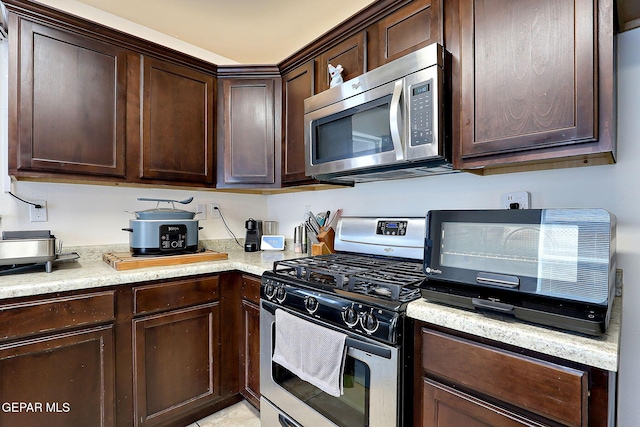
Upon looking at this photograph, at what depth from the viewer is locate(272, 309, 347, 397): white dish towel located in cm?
115

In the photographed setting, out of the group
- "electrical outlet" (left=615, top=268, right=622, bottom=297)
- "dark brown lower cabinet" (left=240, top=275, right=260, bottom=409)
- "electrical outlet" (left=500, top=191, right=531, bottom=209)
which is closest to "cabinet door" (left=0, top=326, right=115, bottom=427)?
"dark brown lower cabinet" (left=240, top=275, right=260, bottom=409)

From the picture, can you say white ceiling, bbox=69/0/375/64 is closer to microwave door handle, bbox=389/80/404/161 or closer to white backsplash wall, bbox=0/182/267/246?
microwave door handle, bbox=389/80/404/161

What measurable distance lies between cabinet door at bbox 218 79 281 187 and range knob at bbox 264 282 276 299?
2.80ft

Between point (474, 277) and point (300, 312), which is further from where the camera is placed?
point (300, 312)

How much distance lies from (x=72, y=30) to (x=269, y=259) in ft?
5.18

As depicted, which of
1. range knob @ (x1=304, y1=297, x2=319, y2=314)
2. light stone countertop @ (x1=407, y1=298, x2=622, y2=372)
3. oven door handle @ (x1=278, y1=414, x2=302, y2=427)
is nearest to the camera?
light stone countertop @ (x1=407, y1=298, x2=622, y2=372)

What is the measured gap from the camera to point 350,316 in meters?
1.13

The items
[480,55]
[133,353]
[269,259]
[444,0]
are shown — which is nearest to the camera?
[480,55]

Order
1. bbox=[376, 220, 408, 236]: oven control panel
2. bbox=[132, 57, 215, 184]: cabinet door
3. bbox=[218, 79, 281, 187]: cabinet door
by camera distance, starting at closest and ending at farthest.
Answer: bbox=[376, 220, 408, 236]: oven control panel → bbox=[132, 57, 215, 184]: cabinet door → bbox=[218, 79, 281, 187]: cabinet door

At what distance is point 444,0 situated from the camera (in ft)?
4.25

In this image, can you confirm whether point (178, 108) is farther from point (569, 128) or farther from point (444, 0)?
point (569, 128)

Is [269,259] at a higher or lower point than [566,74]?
lower

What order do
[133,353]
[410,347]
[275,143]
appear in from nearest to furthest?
[410,347]
[133,353]
[275,143]

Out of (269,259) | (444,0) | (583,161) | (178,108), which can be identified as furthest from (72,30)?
(583,161)
